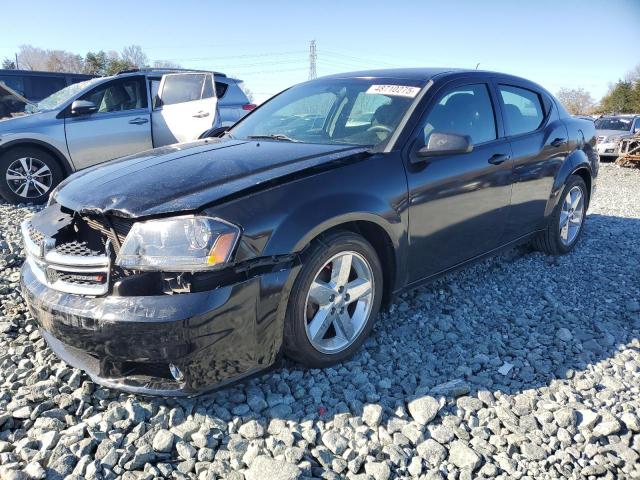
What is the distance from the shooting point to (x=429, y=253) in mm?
3215

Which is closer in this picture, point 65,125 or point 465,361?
point 465,361

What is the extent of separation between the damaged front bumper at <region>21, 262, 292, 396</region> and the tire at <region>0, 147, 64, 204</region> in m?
4.77

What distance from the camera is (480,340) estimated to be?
318cm

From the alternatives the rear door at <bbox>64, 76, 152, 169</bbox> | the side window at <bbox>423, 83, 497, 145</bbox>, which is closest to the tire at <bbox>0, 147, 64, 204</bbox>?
the rear door at <bbox>64, 76, 152, 169</bbox>

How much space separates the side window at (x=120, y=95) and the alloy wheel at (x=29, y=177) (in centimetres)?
111

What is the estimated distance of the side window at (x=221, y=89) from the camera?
7.97 m

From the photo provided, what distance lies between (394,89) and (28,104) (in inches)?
258

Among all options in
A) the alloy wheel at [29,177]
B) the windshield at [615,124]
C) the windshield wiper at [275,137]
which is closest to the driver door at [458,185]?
the windshield wiper at [275,137]

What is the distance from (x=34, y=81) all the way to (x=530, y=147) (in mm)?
13428

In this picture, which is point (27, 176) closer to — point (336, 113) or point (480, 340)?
point (336, 113)

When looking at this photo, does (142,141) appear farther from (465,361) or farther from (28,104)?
(465,361)

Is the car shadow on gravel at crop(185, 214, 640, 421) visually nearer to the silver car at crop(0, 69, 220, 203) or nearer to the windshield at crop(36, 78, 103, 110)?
the silver car at crop(0, 69, 220, 203)

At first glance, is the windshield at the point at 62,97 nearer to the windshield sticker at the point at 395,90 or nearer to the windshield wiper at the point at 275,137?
the windshield wiper at the point at 275,137

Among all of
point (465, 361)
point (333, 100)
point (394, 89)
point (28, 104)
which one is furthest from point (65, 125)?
point (465, 361)
